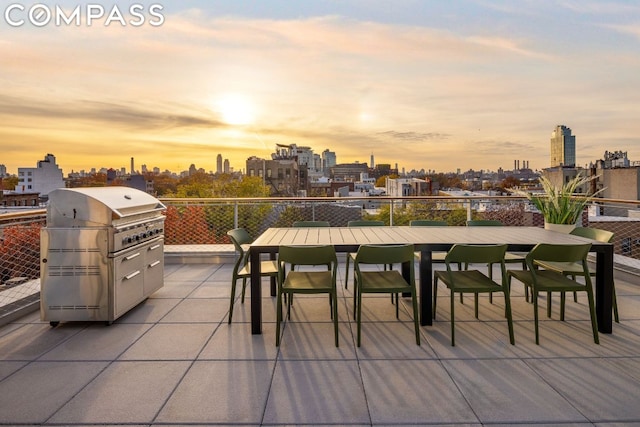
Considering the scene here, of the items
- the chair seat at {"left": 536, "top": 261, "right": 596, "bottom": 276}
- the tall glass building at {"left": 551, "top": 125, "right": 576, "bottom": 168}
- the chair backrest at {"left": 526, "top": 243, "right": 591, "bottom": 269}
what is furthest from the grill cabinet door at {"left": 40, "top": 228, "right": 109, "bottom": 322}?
the tall glass building at {"left": 551, "top": 125, "right": 576, "bottom": 168}

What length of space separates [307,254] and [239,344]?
930mm

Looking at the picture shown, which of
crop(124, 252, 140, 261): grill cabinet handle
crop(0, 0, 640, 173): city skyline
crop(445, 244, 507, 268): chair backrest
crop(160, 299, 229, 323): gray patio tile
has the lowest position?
crop(160, 299, 229, 323): gray patio tile

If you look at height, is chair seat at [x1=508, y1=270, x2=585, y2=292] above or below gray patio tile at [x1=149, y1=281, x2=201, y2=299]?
above

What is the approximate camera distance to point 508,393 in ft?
7.73

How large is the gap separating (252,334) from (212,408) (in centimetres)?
121

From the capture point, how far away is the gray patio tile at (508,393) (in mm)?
2105

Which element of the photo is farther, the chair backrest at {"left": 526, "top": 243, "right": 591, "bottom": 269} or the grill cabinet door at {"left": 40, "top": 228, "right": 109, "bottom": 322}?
the grill cabinet door at {"left": 40, "top": 228, "right": 109, "bottom": 322}

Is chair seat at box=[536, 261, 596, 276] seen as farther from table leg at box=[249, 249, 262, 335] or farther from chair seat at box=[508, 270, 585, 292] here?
table leg at box=[249, 249, 262, 335]

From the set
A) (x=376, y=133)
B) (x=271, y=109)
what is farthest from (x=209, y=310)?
(x=376, y=133)

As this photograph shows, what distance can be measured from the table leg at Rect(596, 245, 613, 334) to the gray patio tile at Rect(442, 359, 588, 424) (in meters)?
1.18

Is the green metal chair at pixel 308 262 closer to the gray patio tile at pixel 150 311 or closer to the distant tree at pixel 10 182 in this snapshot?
the gray patio tile at pixel 150 311

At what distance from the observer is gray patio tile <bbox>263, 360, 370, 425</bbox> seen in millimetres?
2105

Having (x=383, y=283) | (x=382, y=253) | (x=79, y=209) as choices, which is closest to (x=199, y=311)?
(x=79, y=209)

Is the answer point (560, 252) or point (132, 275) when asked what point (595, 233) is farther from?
point (132, 275)
